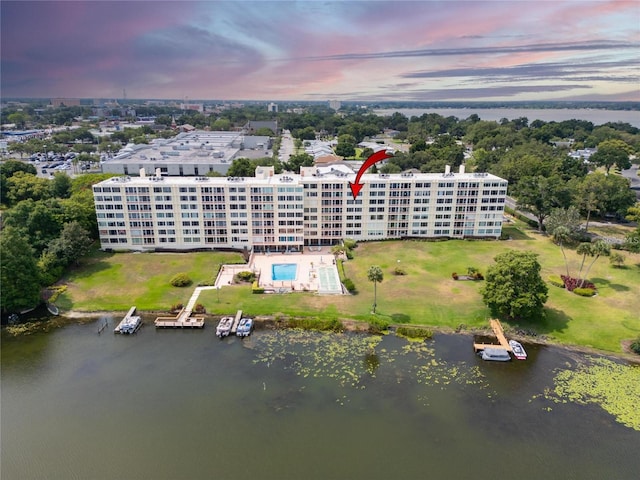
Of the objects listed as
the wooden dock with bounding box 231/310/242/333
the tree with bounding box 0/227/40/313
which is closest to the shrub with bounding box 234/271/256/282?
the wooden dock with bounding box 231/310/242/333

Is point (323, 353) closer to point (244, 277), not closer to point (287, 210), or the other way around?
point (244, 277)

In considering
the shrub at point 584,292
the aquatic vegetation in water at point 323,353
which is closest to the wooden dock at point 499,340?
the aquatic vegetation in water at point 323,353

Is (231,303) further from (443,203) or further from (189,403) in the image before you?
(443,203)

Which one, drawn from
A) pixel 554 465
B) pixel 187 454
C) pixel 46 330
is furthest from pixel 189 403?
pixel 554 465

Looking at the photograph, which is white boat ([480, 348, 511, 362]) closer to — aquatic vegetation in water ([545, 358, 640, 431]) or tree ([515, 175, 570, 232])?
aquatic vegetation in water ([545, 358, 640, 431])

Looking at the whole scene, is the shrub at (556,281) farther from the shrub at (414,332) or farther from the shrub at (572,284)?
the shrub at (414,332)
